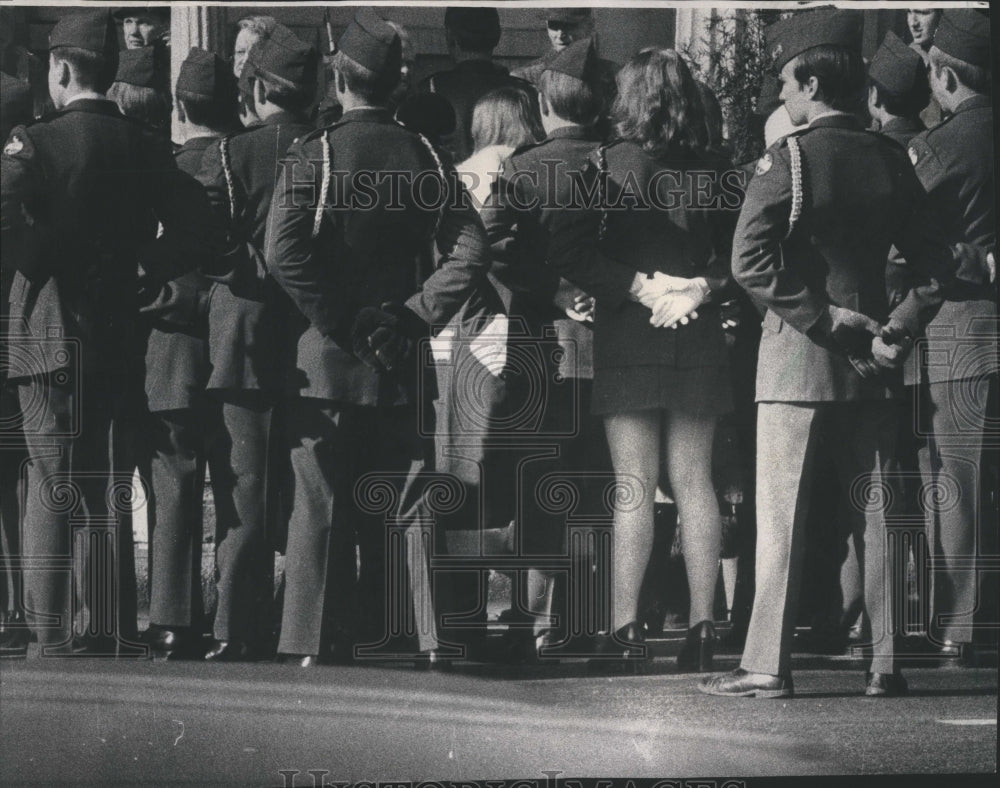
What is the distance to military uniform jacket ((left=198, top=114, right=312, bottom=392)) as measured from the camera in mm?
6566

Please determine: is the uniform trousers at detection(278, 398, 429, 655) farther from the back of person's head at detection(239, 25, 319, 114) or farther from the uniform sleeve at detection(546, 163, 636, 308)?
the back of person's head at detection(239, 25, 319, 114)

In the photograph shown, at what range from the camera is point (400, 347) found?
659 cm

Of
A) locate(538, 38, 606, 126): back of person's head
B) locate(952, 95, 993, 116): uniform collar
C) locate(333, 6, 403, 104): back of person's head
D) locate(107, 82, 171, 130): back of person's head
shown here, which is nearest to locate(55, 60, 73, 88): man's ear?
locate(107, 82, 171, 130): back of person's head

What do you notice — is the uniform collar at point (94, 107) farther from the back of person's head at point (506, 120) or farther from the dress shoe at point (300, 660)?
the dress shoe at point (300, 660)

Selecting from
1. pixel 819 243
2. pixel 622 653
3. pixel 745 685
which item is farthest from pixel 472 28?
pixel 745 685

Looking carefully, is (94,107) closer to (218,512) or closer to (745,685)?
(218,512)

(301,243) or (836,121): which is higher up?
(836,121)

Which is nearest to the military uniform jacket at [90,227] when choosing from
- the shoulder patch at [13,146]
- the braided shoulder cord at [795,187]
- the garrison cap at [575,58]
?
the shoulder patch at [13,146]

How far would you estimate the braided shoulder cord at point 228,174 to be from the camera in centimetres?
656

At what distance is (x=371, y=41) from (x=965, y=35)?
2.04 metres

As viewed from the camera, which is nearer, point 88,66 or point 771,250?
point 88,66

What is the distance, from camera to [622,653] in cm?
668

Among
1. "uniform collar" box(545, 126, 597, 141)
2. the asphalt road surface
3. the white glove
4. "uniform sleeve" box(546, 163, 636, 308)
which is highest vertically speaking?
"uniform collar" box(545, 126, 597, 141)

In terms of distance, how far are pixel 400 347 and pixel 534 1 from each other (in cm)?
124
